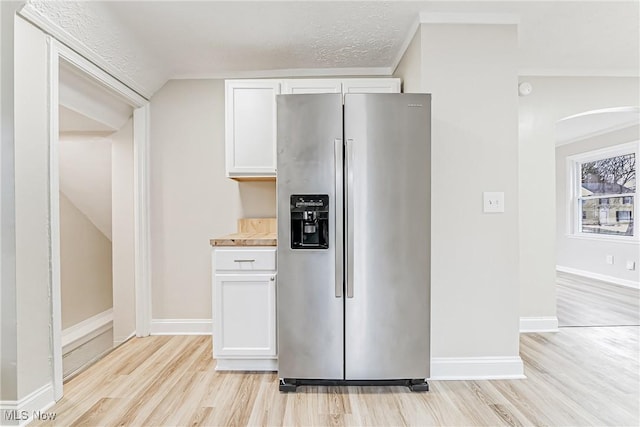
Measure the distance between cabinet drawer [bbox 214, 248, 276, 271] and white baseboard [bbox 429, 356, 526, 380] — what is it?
4.23 feet

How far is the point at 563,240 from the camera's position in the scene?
627cm

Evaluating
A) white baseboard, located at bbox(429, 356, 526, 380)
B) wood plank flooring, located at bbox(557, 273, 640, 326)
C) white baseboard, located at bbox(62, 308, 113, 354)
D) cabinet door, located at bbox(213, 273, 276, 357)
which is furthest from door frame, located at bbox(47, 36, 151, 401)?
wood plank flooring, located at bbox(557, 273, 640, 326)

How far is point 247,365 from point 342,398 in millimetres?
744

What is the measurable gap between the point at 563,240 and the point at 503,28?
5.34 meters

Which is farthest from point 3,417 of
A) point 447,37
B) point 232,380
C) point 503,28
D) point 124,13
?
point 503,28

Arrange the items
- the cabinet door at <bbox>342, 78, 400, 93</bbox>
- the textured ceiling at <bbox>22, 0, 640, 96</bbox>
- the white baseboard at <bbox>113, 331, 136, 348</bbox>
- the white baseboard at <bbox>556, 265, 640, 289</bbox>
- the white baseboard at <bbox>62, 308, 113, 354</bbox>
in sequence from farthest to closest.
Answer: the white baseboard at <bbox>556, 265, 640, 289</bbox> → the white baseboard at <bbox>62, 308, 113, 354</bbox> → the white baseboard at <bbox>113, 331, 136, 348</bbox> → the cabinet door at <bbox>342, 78, 400, 93</bbox> → the textured ceiling at <bbox>22, 0, 640, 96</bbox>

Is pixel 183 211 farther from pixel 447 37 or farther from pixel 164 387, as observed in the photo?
pixel 447 37

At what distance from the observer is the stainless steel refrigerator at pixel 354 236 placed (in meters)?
2.11

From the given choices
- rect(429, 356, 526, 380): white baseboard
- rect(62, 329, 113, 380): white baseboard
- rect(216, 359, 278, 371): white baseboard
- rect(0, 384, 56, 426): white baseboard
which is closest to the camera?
rect(0, 384, 56, 426): white baseboard

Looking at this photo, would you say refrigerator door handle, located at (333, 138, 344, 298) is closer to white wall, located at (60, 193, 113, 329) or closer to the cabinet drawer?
the cabinet drawer

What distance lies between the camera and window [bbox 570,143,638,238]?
5.08 m

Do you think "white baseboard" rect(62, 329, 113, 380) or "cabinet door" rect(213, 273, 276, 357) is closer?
"cabinet door" rect(213, 273, 276, 357)

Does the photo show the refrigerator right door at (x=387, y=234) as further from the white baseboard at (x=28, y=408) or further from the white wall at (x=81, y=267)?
the white wall at (x=81, y=267)

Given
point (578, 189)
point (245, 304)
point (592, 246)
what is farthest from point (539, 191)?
point (578, 189)
